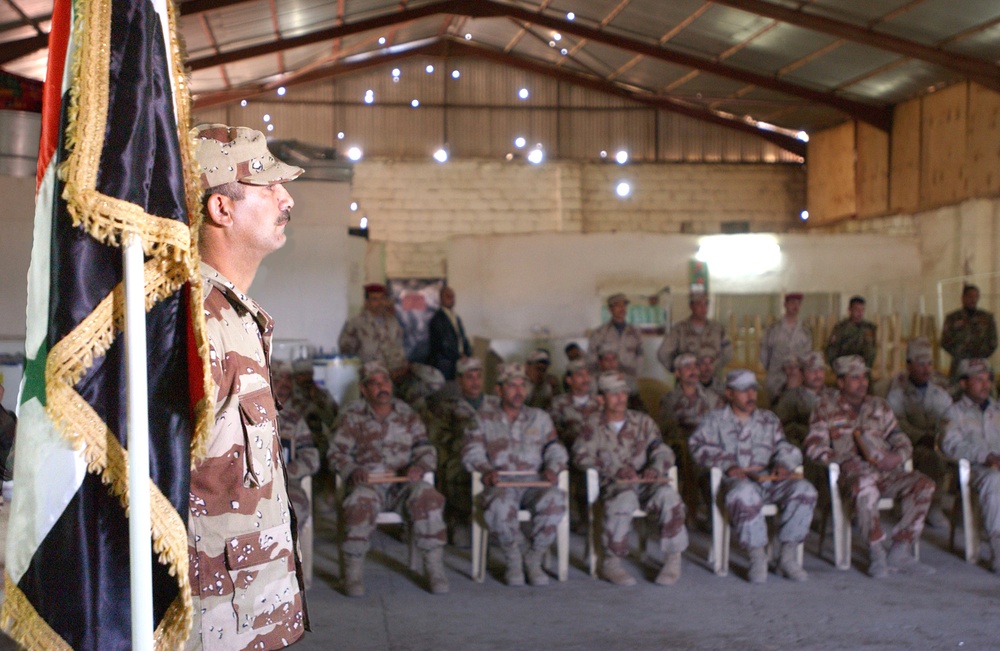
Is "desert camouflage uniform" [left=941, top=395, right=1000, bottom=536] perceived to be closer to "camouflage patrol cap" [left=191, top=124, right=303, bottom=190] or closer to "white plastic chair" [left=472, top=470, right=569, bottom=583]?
"white plastic chair" [left=472, top=470, right=569, bottom=583]

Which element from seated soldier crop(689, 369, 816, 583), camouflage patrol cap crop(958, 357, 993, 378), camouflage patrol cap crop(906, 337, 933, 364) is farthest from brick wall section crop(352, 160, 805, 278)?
seated soldier crop(689, 369, 816, 583)

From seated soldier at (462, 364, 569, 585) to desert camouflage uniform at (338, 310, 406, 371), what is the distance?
229 centimetres

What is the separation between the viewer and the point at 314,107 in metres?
14.5

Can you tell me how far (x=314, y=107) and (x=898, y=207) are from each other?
829cm

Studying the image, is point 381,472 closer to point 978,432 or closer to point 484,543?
point 484,543

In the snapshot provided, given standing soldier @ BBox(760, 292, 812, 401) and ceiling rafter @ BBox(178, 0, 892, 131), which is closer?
standing soldier @ BBox(760, 292, 812, 401)

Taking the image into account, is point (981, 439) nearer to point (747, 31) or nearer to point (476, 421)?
point (476, 421)

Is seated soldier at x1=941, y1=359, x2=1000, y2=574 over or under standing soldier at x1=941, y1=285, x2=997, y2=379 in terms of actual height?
under

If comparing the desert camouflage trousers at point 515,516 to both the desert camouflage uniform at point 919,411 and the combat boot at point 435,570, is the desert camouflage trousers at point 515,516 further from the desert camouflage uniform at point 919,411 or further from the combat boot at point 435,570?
the desert camouflage uniform at point 919,411

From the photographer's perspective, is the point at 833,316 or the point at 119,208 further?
the point at 833,316

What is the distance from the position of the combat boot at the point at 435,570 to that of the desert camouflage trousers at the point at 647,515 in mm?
832

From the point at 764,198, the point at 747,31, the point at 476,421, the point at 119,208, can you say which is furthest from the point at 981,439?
the point at 764,198

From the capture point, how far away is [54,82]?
4.68 ft

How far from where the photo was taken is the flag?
1.36 meters
